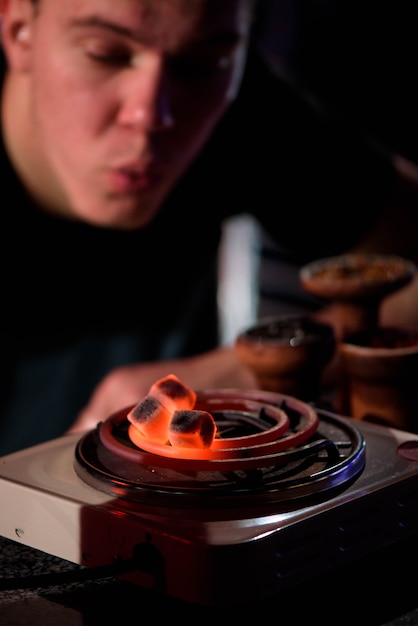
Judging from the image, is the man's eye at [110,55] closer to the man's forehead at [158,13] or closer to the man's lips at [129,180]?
the man's forehead at [158,13]

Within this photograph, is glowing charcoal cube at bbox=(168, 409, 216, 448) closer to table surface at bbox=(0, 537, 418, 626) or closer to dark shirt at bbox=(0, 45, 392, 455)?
table surface at bbox=(0, 537, 418, 626)

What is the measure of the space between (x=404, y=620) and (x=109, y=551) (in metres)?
0.27

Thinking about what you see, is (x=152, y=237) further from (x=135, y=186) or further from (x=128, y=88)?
(x=128, y=88)

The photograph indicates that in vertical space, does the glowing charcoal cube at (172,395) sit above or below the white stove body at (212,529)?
above

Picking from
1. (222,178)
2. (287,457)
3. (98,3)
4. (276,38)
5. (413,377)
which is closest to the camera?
(287,457)

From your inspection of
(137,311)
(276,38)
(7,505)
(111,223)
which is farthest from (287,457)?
(276,38)

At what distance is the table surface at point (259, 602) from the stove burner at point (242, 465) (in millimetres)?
87

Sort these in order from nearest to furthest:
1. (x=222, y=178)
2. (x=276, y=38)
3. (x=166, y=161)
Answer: (x=166, y=161)
(x=222, y=178)
(x=276, y=38)

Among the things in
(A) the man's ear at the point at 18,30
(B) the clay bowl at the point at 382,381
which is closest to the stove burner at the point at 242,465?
(B) the clay bowl at the point at 382,381

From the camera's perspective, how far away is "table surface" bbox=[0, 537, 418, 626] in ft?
2.47

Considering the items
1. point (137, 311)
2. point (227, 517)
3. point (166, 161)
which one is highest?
point (166, 161)

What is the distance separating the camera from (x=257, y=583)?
710 mm

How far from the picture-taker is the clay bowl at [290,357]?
43.2 inches

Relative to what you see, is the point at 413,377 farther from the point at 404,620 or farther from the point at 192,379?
the point at 192,379
